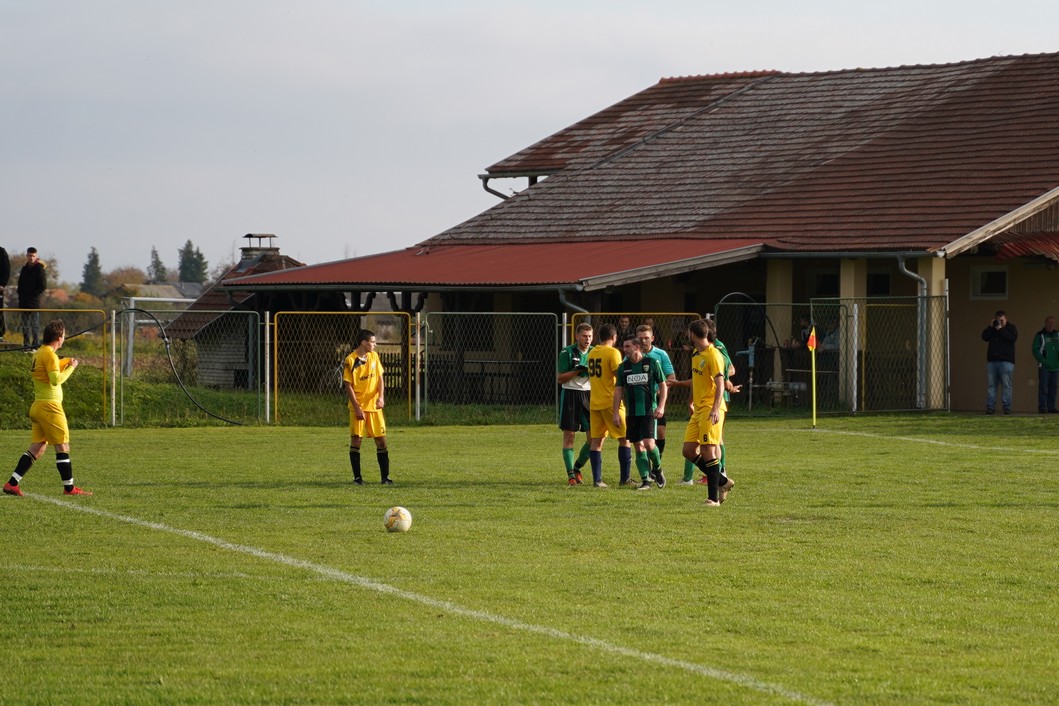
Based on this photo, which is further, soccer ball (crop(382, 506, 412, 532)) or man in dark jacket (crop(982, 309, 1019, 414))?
man in dark jacket (crop(982, 309, 1019, 414))

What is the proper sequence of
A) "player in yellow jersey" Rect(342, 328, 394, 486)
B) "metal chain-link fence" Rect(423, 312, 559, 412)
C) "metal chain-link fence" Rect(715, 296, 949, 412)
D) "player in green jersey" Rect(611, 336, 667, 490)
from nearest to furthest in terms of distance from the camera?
"player in green jersey" Rect(611, 336, 667, 490)
"player in yellow jersey" Rect(342, 328, 394, 486)
"metal chain-link fence" Rect(715, 296, 949, 412)
"metal chain-link fence" Rect(423, 312, 559, 412)

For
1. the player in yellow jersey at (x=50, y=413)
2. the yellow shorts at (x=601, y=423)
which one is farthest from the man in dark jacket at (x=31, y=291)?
the yellow shorts at (x=601, y=423)

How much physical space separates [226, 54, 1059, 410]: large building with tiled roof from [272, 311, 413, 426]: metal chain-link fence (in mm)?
1145

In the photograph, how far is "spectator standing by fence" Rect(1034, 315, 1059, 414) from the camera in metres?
26.4

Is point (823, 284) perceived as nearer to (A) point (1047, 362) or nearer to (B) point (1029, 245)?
(B) point (1029, 245)

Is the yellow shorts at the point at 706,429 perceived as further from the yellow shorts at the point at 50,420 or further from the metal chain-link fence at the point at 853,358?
the metal chain-link fence at the point at 853,358

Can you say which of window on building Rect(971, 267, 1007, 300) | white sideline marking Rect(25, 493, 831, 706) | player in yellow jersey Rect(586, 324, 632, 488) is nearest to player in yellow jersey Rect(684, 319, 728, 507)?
player in yellow jersey Rect(586, 324, 632, 488)

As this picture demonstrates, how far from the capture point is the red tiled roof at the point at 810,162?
93.2ft

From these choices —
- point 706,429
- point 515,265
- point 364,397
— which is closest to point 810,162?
point 515,265

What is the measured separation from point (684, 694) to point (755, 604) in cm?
216

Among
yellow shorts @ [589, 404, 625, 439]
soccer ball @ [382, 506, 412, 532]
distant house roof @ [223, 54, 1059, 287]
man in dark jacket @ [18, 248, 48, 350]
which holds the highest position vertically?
distant house roof @ [223, 54, 1059, 287]

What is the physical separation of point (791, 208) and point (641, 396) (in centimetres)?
1601

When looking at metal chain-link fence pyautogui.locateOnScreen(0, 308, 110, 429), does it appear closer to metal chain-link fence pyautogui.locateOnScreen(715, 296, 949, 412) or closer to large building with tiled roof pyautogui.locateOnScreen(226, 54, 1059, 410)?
large building with tiled roof pyautogui.locateOnScreen(226, 54, 1059, 410)

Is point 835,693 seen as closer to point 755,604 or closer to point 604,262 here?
point 755,604
